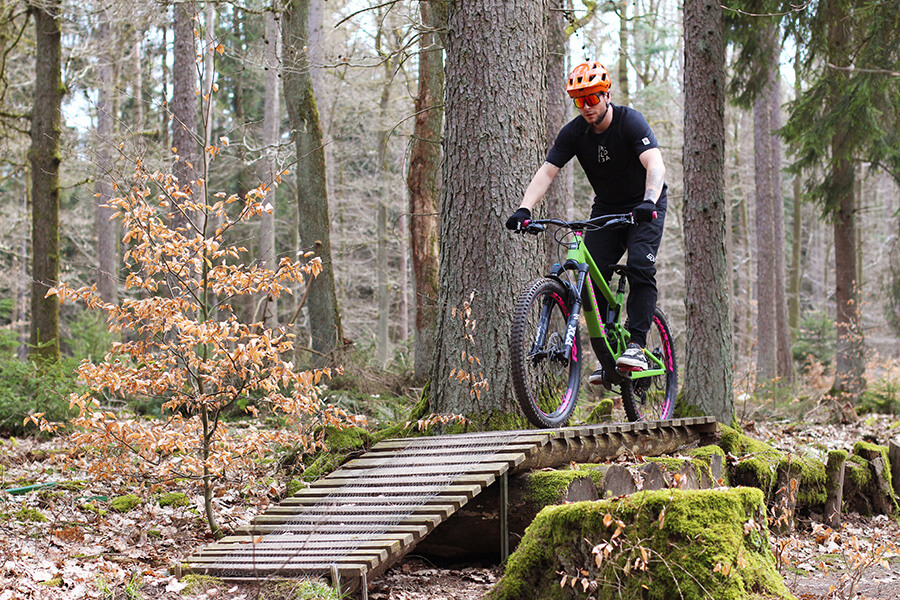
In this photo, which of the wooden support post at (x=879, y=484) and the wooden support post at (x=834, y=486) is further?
the wooden support post at (x=879, y=484)

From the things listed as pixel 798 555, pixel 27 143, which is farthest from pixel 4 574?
pixel 27 143

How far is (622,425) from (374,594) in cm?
214

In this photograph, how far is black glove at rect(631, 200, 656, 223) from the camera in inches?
216

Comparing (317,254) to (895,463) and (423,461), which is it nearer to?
(423,461)

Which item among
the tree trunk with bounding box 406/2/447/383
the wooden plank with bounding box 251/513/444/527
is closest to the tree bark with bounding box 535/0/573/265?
the tree trunk with bounding box 406/2/447/383

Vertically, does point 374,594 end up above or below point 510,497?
below

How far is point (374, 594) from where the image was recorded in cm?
454

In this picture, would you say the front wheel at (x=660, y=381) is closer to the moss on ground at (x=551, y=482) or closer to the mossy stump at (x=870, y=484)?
the moss on ground at (x=551, y=482)

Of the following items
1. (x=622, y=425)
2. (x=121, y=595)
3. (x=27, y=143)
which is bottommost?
(x=121, y=595)

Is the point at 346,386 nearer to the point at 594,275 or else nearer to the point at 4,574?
the point at 594,275

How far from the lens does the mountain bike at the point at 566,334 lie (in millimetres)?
5316

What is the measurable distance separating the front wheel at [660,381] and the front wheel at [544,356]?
27.3 inches

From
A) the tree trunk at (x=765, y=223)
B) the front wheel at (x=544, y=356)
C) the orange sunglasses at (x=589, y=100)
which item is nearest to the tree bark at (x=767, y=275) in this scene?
the tree trunk at (x=765, y=223)

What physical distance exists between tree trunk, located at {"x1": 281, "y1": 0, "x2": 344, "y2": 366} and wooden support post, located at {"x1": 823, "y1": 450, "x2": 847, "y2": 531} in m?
7.72
